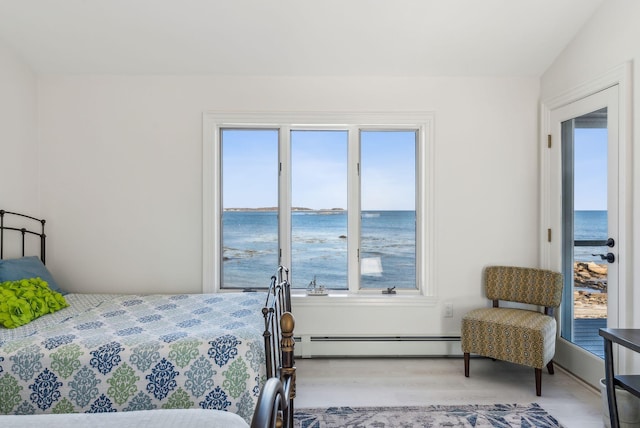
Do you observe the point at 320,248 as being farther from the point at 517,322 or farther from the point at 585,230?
the point at 585,230

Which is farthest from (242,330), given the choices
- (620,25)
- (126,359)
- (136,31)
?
(620,25)

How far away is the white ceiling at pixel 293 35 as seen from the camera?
2.74 m

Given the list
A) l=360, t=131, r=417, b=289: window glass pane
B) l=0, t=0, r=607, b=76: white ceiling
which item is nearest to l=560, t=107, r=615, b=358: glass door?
l=0, t=0, r=607, b=76: white ceiling

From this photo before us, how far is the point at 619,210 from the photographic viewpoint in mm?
2551

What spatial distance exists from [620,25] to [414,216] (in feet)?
6.12

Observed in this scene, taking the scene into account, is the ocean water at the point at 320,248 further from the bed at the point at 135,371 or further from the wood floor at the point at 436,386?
the bed at the point at 135,371

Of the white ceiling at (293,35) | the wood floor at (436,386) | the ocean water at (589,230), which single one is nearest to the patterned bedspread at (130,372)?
the wood floor at (436,386)

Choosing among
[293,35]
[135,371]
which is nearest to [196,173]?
[293,35]

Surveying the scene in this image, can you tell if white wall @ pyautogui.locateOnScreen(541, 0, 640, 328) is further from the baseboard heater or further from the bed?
the bed

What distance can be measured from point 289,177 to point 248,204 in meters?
0.42

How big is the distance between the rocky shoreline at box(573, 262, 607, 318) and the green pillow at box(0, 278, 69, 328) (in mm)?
3480

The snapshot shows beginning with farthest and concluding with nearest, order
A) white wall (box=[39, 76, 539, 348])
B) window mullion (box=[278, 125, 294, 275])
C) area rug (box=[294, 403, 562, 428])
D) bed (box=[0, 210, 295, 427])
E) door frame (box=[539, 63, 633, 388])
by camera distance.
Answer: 1. window mullion (box=[278, 125, 294, 275])
2. white wall (box=[39, 76, 539, 348])
3. door frame (box=[539, 63, 633, 388])
4. area rug (box=[294, 403, 562, 428])
5. bed (box=[0, 210, 295, 427])

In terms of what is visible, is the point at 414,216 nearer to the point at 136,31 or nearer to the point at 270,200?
the point at 270,200

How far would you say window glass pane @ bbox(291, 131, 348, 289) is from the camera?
3.52 m
